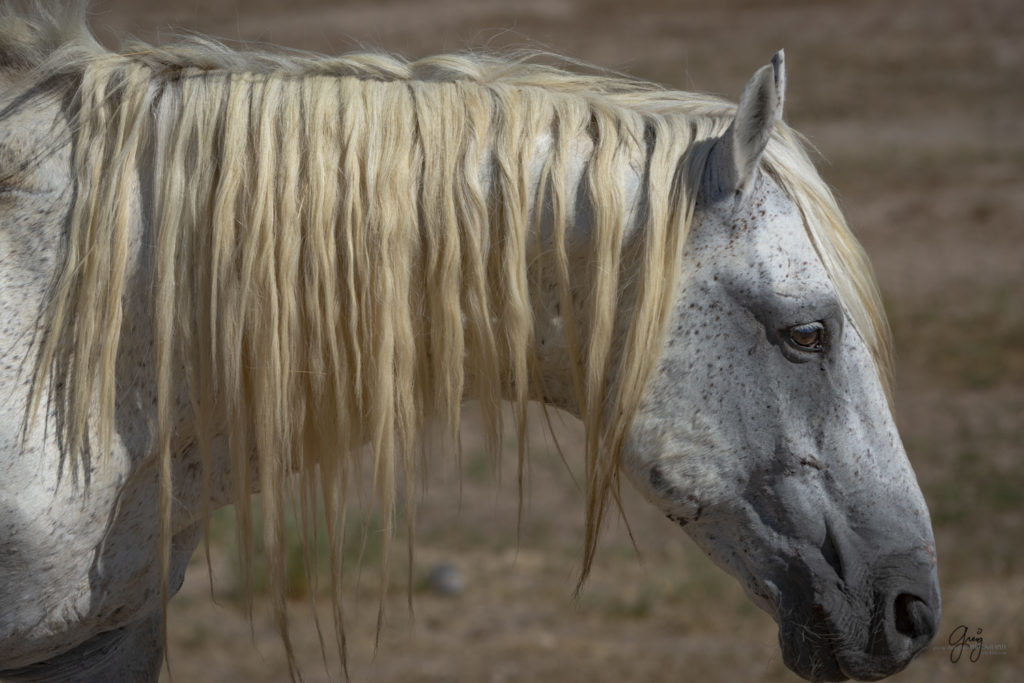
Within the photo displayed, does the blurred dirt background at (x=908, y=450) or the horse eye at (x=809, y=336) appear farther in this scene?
the blurred dirt background at (x=908, y=450)

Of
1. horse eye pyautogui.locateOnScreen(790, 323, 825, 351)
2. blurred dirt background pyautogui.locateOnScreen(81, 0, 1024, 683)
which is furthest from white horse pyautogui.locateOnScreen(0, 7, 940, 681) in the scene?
blurred dirt background pyautogui.locateOnScreen(81, 0, 1024, 683)

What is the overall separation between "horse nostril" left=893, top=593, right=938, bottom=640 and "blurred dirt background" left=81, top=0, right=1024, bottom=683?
0.47 meters

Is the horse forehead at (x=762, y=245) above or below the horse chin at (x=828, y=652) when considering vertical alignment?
above

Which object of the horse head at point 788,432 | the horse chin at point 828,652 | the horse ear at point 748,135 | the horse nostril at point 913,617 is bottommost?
the horse chin at point 828,652

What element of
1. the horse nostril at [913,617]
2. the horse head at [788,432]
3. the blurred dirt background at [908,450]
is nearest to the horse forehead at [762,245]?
the horse head at [788,432]

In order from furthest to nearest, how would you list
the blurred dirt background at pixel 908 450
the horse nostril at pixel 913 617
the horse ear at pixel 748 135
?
1. the blurred dirt background at pixel 908 450
2. the horse nostril at pixel 913 617
3. the horse ear at pixel 748 135

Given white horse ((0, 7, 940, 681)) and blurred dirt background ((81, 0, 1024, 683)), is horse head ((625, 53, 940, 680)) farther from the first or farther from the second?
blurred dirt background ((81, 0, 1024, 683))

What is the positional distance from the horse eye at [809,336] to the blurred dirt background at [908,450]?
13.4 inches

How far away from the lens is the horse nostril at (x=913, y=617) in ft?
5.42

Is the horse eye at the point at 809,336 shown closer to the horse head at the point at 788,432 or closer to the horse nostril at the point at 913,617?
the horse head at the point at 788,432

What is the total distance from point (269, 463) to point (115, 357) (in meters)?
0.28

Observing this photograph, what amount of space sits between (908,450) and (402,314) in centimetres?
450

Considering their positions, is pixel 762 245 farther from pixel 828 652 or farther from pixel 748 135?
pixel 828 652

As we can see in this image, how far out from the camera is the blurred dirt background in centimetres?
375
